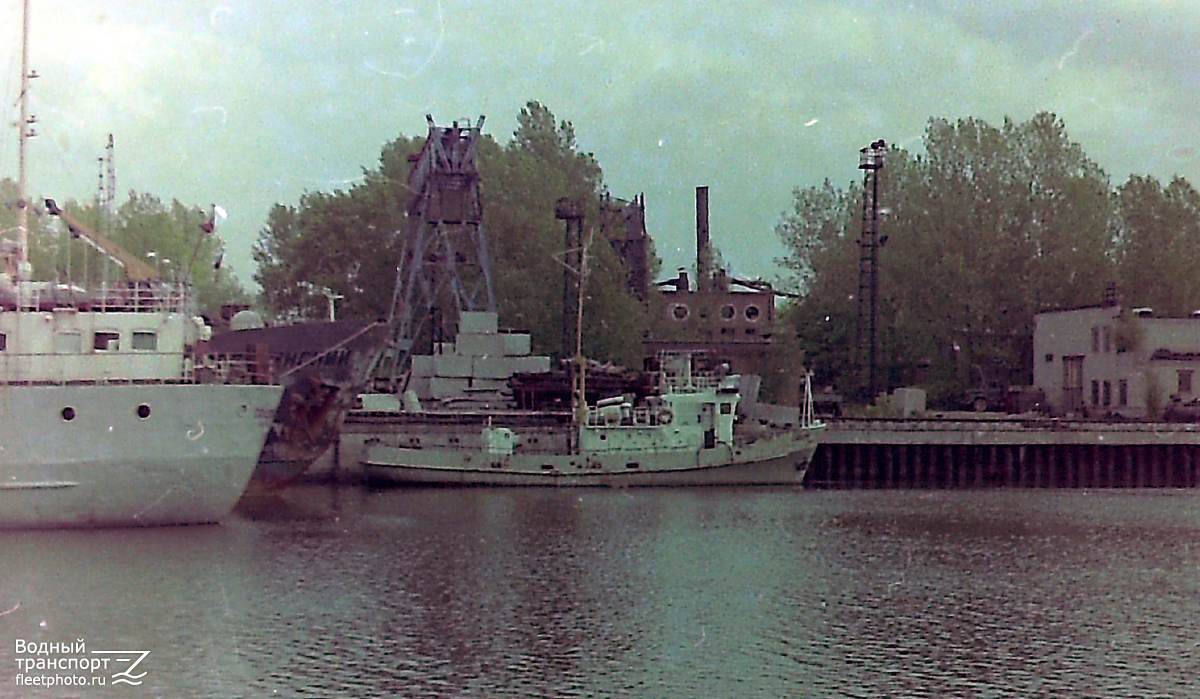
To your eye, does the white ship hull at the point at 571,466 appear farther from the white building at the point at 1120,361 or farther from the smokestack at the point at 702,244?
the smokestack at the point at 702,244

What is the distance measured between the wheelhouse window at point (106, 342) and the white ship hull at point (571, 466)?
18193 millimetres

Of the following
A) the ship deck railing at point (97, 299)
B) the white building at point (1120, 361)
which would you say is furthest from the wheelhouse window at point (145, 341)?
the white building at point (1120, 361)

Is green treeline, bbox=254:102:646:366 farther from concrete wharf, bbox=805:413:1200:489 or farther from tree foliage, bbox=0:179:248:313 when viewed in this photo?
concrete wharf, bbox=805:413:1200:489

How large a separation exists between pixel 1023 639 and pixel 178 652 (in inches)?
592

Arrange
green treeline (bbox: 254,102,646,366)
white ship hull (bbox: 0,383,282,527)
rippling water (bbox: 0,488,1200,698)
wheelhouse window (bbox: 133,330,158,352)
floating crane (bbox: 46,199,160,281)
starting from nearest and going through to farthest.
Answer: rippling water (bbox: 0,488,1200,698)
white ship hull (bbox: 0,383,282,527)
wheelhouse window (bbox: 133,330,158,352)
floating crane (bbox: 46,199,160,281)
green treeline (bbox: 254,102,646,366)

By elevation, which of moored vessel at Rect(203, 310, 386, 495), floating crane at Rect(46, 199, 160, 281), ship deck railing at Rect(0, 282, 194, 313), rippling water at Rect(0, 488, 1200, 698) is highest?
floating crane at Rect(46, 199, 160, 281)

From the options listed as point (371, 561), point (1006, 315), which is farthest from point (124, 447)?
point (1006, 315)

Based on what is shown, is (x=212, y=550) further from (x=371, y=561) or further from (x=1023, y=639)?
(x=1023, y=639)

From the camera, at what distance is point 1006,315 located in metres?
83.7

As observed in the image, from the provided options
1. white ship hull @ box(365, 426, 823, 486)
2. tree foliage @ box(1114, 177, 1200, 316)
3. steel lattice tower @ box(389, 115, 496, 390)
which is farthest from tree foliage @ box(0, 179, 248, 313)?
tree foliage @ box(1114, 177, 1200, 316)

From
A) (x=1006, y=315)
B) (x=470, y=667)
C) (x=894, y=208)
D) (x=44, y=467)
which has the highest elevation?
(x=894, y=208)

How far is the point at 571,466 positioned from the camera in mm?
56062

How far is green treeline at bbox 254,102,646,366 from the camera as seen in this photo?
262 feet

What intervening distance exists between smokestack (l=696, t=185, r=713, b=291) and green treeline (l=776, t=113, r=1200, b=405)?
28514mm
